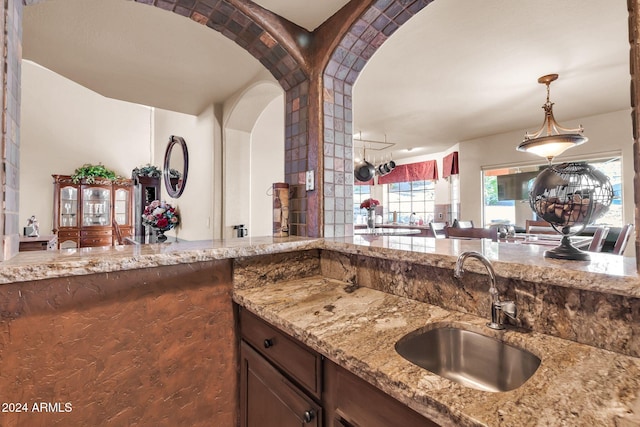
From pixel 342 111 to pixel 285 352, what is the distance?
4.53 feet

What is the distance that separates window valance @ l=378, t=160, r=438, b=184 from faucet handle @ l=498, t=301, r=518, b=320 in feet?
20.4

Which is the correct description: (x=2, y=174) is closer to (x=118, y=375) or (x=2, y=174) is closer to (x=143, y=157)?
(x=118, y=375)

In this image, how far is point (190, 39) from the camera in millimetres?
2127

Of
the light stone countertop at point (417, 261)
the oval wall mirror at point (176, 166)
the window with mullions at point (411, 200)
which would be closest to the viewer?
the light stone countertop at point (417, 261)

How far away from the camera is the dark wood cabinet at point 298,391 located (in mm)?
764

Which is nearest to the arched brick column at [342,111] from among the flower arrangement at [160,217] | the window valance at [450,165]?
the flower arrangement at [160,217]

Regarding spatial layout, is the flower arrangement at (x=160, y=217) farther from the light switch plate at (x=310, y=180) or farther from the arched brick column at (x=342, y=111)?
the arched brick column at (x=342, y=111)

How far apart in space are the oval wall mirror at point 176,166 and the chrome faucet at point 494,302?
12.7 feet

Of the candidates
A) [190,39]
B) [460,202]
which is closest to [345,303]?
[190,39]

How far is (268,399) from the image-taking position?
117cm

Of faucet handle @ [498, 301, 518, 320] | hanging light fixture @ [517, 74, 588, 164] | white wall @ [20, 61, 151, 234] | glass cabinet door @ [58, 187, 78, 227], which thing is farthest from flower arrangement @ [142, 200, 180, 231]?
white wall @ [20, 61, 151, 234]

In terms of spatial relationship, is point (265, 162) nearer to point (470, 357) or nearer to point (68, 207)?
point (470, 357)

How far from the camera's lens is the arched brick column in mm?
1714

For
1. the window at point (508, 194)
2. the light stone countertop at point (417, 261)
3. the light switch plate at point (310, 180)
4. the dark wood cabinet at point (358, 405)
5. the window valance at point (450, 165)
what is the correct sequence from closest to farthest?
the dark wood cabinet at point (358, 405), the light stone countertop at point (417, 261), the light switch plate at point (310, 180), the window at point (508, 194), the window valance at point (450, 165)
